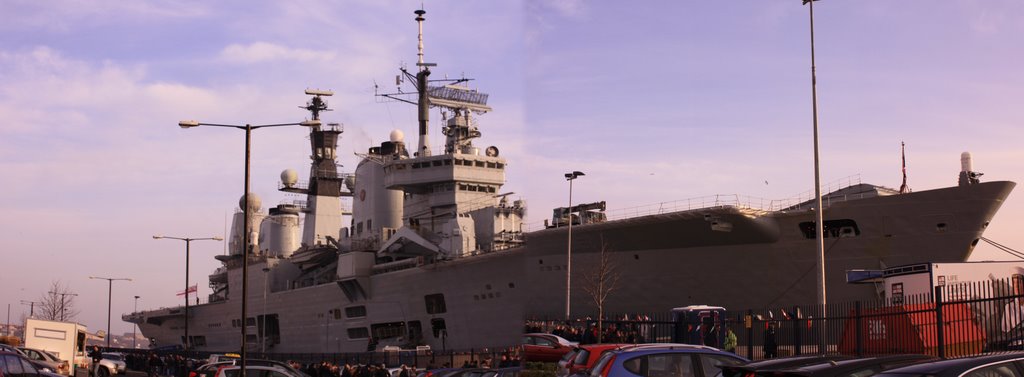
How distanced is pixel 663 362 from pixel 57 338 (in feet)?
85.3

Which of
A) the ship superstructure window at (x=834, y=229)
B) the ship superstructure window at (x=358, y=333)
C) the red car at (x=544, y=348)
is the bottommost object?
the ship superstructure window at (x=358, y=333)

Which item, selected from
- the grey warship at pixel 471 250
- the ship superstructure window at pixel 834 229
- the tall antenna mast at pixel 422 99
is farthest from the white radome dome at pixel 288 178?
the ship superstructure window at pixel 834 229

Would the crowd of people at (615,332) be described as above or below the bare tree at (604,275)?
below

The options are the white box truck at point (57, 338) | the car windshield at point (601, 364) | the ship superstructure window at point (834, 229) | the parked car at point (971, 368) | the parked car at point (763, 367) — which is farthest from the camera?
the ship superstructure window at point (834, 229)

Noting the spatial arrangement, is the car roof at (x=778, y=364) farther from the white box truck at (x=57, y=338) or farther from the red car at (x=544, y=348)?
the white box truck at (x=57, y=338)

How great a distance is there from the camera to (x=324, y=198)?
7088 cm

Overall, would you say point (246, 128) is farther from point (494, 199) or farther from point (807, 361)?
point (494, 199)

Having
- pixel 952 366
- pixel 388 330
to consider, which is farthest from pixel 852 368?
pixel 388 330

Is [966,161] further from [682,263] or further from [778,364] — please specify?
[778,364]

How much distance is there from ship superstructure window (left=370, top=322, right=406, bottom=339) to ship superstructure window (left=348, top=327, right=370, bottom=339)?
2.07 ft

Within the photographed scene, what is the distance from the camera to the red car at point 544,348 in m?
23.4

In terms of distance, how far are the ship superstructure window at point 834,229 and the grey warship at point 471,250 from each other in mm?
54

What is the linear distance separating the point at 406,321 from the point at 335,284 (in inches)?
271

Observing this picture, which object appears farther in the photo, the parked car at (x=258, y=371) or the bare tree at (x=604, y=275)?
the bare tree at (x=604, y=275)
